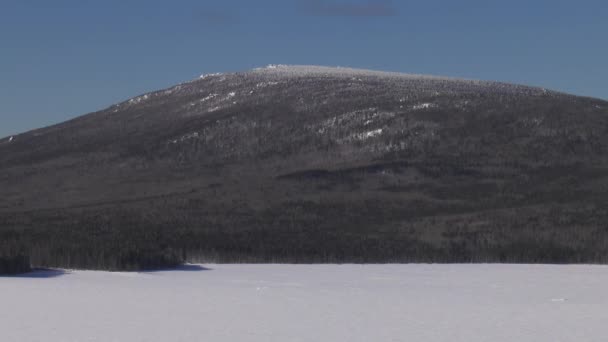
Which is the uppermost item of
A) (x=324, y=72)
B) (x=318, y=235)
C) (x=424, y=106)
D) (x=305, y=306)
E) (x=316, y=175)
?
(x=324, y=72)

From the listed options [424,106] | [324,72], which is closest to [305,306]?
[424,106]

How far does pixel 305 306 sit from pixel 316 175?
3702 centimetres

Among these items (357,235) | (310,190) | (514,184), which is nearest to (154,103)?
(310,190)

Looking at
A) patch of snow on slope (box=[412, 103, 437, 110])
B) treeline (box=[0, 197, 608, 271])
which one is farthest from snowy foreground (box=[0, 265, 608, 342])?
patch of snow on slope (box=[412, 103, 437, 110])

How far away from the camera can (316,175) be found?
50156mm

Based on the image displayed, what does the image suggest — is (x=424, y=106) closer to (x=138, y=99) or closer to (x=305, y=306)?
(x=138, y=99)

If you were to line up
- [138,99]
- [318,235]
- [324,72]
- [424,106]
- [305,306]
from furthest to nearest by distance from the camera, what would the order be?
[324,72] < [138,99] < [424,106] < [318,235] < [305,306]

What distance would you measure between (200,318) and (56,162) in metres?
51.9

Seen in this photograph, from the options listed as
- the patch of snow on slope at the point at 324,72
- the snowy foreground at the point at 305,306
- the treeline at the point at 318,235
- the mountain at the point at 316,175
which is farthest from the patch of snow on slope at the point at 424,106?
the snowy foreground at the point at 305,306

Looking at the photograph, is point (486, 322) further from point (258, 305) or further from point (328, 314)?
point (258, 305)

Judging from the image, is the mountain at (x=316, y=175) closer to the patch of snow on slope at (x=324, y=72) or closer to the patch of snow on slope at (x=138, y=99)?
the patch of snow on slope at (x=138, y=99)

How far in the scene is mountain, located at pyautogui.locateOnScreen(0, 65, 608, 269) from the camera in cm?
2619

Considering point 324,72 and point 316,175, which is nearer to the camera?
point 316,175

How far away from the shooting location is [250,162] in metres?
55.3
